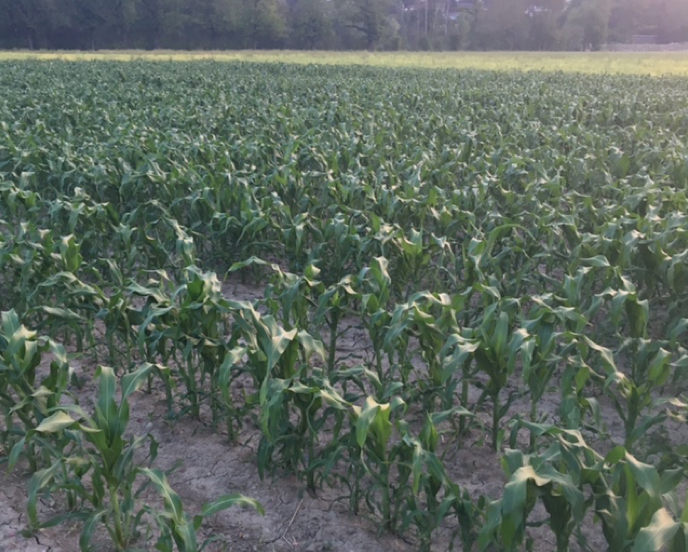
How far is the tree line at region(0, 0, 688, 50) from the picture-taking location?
2589 inches

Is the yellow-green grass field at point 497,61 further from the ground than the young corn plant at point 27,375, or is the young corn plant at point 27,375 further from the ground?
the young corn plant at point 27,375

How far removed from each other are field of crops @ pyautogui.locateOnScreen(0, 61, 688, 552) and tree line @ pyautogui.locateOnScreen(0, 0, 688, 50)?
64.4 m

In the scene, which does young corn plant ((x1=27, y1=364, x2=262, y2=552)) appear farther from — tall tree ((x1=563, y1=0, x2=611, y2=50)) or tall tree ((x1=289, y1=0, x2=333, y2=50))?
tall tree ((x1=563, y1=0, x2=611, y2=50))

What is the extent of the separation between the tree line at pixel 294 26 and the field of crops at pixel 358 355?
6439cm

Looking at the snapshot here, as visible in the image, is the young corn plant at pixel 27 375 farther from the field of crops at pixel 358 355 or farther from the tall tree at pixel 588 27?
the tall tree at pixel 588 27

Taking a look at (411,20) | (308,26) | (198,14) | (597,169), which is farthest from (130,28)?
(597,169)

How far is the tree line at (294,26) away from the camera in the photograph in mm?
65750

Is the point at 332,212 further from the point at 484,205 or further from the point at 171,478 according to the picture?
the point at 171,478

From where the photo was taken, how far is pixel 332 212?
6.39 meters

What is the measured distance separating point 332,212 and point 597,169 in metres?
3.47

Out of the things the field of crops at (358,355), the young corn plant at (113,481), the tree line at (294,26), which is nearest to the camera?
the young corn plant at (113,481)

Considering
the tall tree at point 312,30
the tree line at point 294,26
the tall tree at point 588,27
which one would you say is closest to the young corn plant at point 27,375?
the tree line at point 294,26

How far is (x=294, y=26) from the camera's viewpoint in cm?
7075

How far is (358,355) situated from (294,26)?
7189 centimetres
